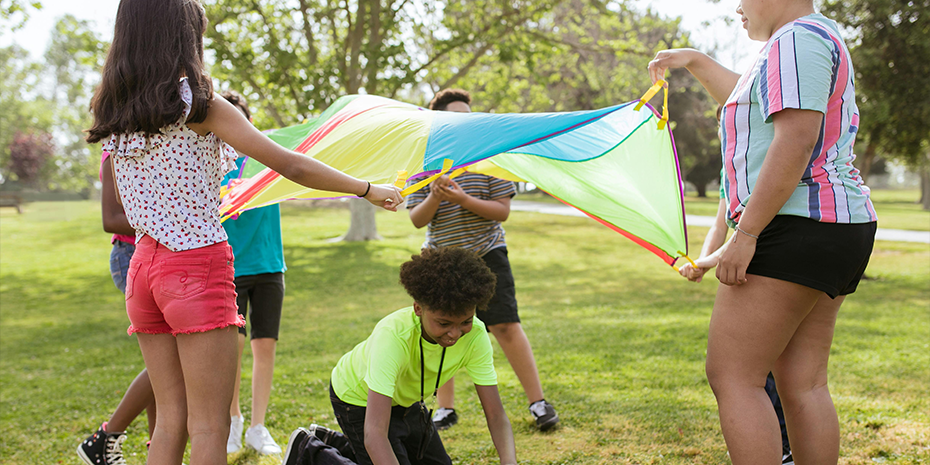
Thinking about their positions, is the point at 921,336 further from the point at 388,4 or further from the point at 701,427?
the point at 388,4

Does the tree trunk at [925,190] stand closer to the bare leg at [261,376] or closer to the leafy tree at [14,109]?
the bare leg at [261,376]

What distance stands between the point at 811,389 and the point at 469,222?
1.94m

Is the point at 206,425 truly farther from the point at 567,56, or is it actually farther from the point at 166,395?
the point at 567,56

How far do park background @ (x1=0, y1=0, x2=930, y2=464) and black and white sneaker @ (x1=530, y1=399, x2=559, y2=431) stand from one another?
0.30ft

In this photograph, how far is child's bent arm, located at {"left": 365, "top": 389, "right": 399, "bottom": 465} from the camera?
227cm

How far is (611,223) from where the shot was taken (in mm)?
2896

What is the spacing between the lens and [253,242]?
3.51 m

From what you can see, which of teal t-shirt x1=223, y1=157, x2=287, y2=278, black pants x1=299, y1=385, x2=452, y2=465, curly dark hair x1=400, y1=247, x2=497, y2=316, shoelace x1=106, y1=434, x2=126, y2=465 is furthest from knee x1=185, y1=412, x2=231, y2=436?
teal t-shirt x1=223, y1=157, x2=287, y2=278

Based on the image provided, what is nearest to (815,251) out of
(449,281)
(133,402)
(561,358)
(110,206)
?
(449,281)

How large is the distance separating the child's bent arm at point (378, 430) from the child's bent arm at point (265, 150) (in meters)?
0.78

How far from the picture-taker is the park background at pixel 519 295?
363 cm

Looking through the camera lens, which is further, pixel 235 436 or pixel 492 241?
pixel 492 241

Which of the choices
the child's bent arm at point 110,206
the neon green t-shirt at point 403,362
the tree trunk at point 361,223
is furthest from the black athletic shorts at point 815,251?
the tree trunk at point 361,223

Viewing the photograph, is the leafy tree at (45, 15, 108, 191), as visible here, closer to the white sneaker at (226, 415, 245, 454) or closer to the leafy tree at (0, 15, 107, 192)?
the leafy tree at (0, 15, 107, 192)
